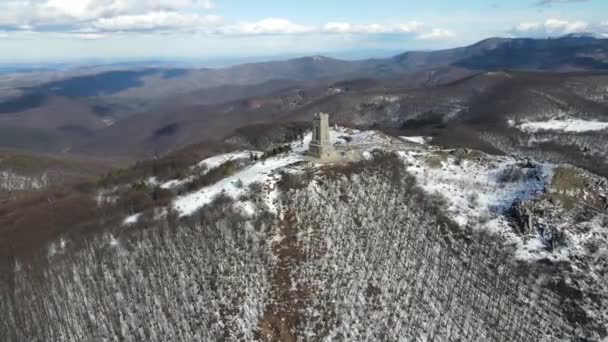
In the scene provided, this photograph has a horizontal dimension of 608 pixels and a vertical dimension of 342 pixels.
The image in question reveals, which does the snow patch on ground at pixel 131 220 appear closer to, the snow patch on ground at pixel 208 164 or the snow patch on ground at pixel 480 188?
the snow patch on ground at pixel 208 164

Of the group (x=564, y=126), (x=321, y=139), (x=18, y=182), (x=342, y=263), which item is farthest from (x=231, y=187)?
(x=564, y=126)

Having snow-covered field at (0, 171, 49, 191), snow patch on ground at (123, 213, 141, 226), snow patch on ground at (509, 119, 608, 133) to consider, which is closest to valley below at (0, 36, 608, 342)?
snow patch on ground at (123, 213, 141, 226)

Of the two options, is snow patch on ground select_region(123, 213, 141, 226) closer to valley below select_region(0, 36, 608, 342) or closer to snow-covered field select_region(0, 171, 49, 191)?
valley below select_region(0, 36, 608, 342)

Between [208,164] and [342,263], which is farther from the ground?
[208,164]

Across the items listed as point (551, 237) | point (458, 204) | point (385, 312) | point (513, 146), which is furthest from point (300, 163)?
point (513, 146)

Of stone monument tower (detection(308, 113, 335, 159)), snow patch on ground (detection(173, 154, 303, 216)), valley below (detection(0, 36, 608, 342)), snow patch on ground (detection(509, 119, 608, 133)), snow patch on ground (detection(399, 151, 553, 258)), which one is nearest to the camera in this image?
valley below (detection(0, 36, 608, 342))

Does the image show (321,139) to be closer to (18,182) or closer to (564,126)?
(18,182)
